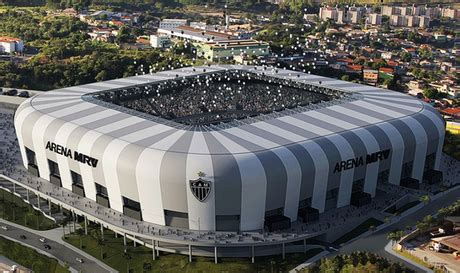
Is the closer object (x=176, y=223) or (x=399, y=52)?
(x=176, y=223)

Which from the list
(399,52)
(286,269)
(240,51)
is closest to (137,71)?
(240,51)

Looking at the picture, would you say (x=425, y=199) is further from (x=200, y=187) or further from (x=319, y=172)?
(x=200, y=187)

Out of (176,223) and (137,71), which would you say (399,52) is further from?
(176,223)

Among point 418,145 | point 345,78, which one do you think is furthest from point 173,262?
point 345,78

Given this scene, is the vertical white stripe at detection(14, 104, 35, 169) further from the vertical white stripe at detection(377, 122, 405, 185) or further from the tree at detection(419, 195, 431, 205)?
the tree at detection(419, 195, 431, 205)

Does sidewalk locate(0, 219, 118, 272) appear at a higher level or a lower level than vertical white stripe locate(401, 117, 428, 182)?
lower

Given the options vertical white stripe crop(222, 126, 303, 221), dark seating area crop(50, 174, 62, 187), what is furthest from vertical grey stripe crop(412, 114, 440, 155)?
dark seating area crop(50, 174, 62, 187)
